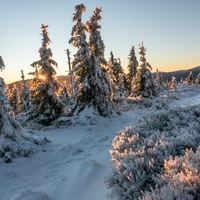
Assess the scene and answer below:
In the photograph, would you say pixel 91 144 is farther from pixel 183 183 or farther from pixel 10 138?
pixel 183 183

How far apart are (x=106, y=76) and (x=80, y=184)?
1277 cm

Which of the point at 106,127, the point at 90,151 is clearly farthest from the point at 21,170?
the point at 106,127

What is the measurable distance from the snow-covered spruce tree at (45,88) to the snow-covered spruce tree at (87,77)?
5.41 ft

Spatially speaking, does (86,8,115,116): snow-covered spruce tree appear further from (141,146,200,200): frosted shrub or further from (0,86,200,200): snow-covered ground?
(141,146,200,200): frosted shrub

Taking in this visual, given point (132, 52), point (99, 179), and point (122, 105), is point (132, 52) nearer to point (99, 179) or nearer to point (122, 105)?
point (122, 105)

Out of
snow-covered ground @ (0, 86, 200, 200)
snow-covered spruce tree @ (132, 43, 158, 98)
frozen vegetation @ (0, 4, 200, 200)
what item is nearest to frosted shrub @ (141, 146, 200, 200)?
frozen vegetation @ (0, 4, 200, 200)

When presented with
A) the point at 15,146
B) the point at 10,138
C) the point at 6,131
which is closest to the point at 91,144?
the point at 15,146

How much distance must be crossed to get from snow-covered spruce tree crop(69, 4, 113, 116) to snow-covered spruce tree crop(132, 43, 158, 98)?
1301 centimetres

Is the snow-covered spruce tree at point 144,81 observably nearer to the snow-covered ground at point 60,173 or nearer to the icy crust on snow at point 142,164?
the snow-covered ground at point 60,173

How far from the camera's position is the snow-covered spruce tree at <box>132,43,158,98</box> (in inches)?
1204

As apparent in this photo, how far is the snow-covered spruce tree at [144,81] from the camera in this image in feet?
100

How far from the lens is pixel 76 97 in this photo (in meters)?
17.8

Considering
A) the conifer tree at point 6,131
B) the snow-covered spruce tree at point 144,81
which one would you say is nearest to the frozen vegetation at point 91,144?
the conifer tree at point 6,131

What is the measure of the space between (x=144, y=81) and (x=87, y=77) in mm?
15154
